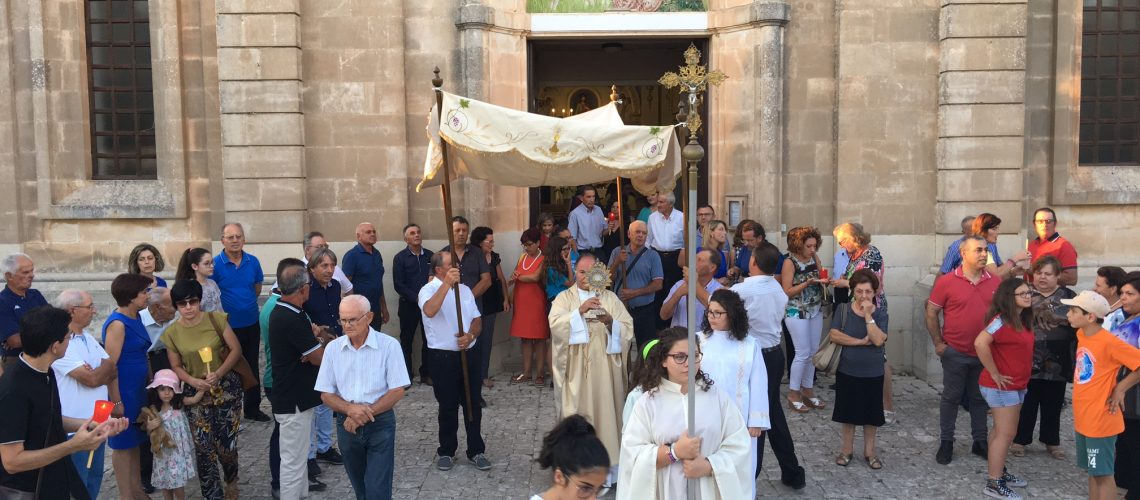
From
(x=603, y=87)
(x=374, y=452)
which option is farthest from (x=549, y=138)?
(x=603, y=87)

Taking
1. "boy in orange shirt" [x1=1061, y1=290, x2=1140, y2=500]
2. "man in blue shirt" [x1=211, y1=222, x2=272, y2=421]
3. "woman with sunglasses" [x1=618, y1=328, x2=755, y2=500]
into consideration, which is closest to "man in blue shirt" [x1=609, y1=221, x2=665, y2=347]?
"man in blue shirt" [x1=211, y1=222, x2=272, y2=421]

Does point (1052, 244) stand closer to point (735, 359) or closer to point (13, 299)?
point (735, 359)

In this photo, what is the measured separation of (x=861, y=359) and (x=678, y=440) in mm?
3191

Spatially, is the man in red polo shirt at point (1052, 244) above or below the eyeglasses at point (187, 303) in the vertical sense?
above

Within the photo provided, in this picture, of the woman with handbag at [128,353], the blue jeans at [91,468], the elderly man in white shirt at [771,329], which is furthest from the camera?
the elderly man in white shirt at [771,329]

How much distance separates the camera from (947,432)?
770 centimetres

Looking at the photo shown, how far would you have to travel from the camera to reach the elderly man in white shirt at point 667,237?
34.4ft

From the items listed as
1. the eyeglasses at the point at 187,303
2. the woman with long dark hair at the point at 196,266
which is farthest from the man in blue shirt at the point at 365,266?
the eyeglasses at the point at 187,303

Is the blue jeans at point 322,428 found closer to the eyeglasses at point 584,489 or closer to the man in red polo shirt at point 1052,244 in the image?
the eyeglasses at point 584,489

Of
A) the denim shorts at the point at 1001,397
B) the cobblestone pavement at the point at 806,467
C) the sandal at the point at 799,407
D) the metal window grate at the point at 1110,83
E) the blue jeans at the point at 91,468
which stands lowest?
the cobblestone pavement at the point at 806,467

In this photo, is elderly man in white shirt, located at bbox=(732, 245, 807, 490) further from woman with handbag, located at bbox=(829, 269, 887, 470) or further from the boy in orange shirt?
the boy in orange shirt

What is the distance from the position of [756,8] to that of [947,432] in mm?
5653

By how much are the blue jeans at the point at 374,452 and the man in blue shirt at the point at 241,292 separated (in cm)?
319

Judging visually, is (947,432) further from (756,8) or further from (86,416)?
(86,416)
